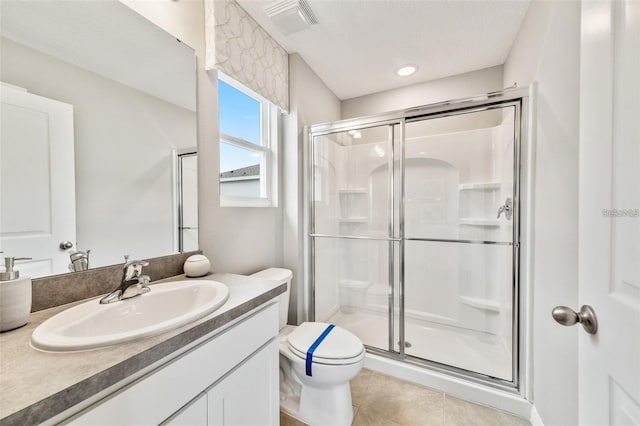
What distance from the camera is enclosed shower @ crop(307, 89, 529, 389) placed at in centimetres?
163

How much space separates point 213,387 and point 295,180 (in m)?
1.46

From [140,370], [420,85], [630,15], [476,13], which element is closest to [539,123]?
[476,13]

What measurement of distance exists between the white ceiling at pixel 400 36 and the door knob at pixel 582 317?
1.69 m

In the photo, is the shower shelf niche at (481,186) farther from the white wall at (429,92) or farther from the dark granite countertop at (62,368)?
the dark granite countertop at (62,368)

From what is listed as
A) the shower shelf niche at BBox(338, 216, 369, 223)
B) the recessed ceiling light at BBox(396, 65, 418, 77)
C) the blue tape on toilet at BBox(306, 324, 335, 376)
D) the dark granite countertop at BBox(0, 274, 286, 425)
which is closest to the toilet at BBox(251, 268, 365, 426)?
the blue tape on toilet at BBox(306, 324, 335, 376)

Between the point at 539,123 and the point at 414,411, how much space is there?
173cm

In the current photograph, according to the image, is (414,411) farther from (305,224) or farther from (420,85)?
(420,85)

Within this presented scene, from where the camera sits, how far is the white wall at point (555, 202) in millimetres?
948

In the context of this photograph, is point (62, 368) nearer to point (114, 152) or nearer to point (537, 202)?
point (114, 152)

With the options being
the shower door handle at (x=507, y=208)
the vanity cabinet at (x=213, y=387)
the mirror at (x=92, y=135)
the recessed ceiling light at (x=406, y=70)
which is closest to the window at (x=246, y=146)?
the mirror at (x=92, y=135)

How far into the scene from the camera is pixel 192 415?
68cm

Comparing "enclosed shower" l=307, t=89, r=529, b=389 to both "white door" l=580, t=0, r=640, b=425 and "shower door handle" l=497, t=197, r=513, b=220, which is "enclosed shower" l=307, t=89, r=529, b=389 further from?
"white door" l=580, t=0, r=640, b=425

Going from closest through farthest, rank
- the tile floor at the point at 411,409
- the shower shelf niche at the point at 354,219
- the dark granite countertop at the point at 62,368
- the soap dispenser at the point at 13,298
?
1. the dark granite countertop at the point at 62,368
2. the soap dispenser at the point at 13,298
3. the tile floor at the point at 411,409
4. the shower shelf niche at the point at 354,219

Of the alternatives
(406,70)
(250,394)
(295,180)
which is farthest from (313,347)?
(406,70)
